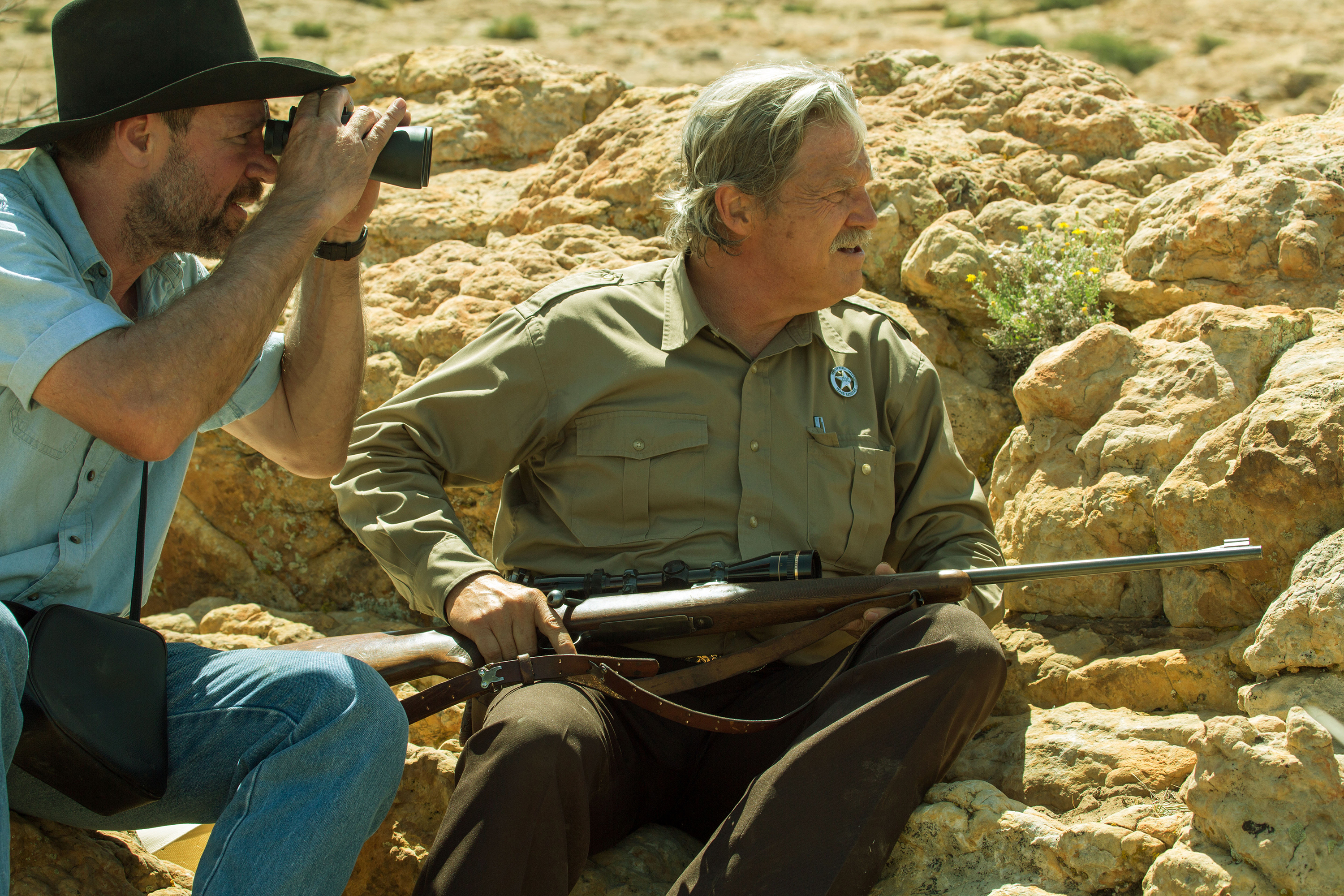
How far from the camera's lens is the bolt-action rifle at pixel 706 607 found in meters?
2.71

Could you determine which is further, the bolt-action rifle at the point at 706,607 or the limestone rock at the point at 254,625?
the limestone rock at the point at 254,625

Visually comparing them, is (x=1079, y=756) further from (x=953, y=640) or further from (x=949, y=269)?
(x=949, y=269)

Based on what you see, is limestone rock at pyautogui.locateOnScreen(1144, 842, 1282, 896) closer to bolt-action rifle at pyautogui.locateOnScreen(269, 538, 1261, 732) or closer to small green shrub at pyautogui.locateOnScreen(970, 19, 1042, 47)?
bolt-action rifle at pyautogui.locateOnScreen(269, 538, 1261, 732)

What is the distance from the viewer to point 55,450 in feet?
7.70

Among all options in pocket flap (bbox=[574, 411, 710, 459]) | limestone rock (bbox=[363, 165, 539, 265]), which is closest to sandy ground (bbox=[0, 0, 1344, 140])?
limestone rock (bbox=[363, 165, 539, 265])

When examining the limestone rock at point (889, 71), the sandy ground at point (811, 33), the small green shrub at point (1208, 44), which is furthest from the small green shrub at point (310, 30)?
the limestone rock at point (889, 71)

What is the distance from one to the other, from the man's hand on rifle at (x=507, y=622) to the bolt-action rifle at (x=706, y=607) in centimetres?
4

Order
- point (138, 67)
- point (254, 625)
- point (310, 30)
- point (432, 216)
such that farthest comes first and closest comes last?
1. point (310, 30)
2. point (432, 216)
3. point (254, 625)
4. point (138, 67)

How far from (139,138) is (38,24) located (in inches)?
1225

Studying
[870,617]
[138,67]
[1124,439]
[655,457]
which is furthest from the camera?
[1124,439]

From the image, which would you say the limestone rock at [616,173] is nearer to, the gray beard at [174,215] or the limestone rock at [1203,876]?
the gray beard at [174,215]

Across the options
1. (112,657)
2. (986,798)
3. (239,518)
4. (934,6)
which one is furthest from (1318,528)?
(934,6)

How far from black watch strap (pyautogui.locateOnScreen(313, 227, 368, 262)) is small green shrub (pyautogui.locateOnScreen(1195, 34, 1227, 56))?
3090cm

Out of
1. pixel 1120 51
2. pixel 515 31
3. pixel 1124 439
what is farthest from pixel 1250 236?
pixel 515 31
